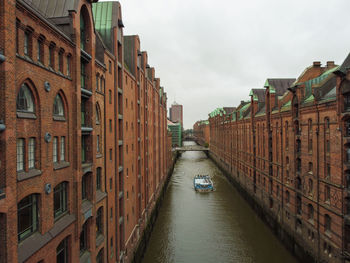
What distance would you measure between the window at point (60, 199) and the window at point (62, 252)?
4.64 ft

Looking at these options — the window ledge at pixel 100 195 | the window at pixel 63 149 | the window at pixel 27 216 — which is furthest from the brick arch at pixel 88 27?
the window at pixel 27 216

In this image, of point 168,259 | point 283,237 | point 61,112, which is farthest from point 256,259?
point 61,112

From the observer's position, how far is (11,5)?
7984 millimetres

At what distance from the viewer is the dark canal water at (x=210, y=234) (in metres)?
26.6

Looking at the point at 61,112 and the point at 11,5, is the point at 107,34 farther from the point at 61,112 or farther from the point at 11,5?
the point at 11,5

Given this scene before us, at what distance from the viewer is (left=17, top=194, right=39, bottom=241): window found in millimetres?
9242

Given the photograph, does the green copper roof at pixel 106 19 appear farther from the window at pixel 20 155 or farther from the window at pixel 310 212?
the window at pixel 310 212

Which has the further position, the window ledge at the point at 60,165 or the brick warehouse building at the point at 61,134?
the window ledge at the point at 60,165

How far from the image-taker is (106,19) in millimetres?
20391

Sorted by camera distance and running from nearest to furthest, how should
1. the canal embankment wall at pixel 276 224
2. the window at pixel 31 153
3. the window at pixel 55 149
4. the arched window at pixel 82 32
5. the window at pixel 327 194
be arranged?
1. the window at pixel 31 153
2. the window at pixel 55 149
3. the arched window at pixel 82 32
4. the window at pixel 327 194
5. the canal embankment wall at pixel 276 224

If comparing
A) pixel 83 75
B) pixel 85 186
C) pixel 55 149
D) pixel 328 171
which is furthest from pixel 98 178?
pixel 328 171

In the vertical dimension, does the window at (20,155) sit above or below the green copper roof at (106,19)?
below

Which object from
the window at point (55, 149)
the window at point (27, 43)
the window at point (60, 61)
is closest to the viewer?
the window at point (27, 43)

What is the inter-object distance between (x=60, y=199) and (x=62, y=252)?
248 centimetres
